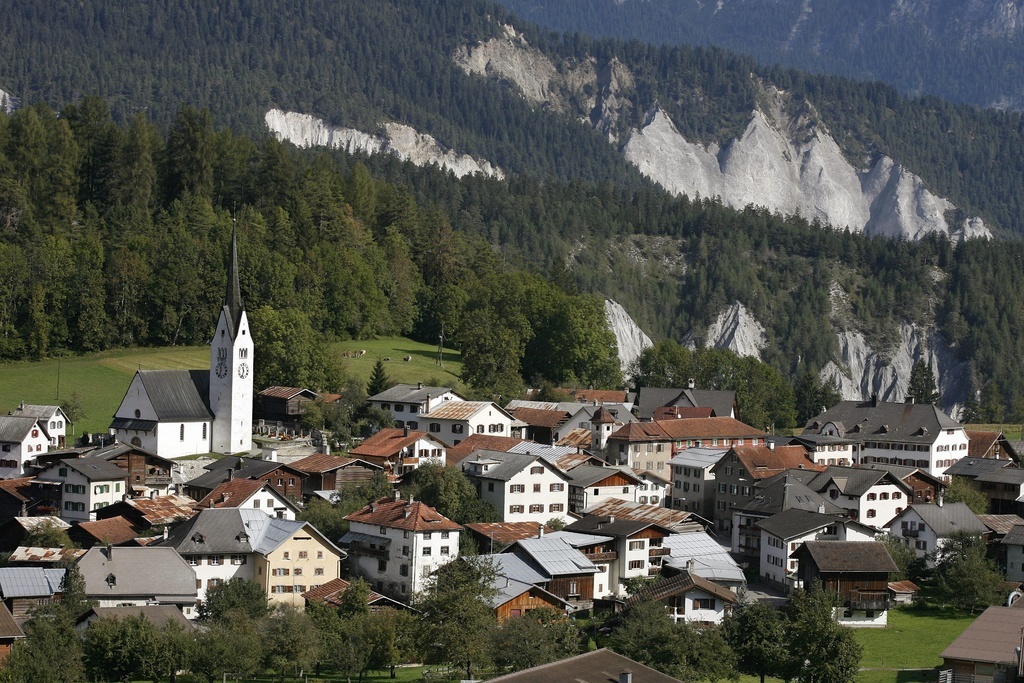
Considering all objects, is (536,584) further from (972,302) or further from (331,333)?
(972,302)

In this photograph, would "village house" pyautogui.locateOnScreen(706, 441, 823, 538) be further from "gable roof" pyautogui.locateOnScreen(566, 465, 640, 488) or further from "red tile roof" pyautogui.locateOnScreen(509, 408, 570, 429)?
"red tile roof" pyautogui.locateOnScreen(509, 408, 570, 429)

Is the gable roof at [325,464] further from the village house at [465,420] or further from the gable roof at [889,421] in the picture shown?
the gable roof at [889,421]

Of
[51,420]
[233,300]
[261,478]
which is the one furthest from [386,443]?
[51,420]

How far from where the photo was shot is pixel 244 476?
209 feet

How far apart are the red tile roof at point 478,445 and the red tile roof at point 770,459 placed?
10157 mm

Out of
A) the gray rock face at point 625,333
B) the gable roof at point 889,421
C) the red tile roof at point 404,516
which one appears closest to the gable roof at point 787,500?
the red tile roof at point 404,516

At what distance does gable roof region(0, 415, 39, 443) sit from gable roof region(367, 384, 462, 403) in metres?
18.3

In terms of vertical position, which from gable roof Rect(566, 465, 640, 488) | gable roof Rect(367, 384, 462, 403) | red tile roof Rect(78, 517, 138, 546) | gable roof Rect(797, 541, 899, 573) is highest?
gable roof Rect(367, 384, 462, 403)

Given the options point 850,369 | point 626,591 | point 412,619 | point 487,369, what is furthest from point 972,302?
point 412,619

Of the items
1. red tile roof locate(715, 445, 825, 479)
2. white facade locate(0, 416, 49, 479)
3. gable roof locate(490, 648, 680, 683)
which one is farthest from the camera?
red tile roof locate(715, 445, 825, 479)

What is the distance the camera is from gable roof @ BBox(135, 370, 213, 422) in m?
72.6

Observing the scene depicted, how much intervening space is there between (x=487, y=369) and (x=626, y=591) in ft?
117

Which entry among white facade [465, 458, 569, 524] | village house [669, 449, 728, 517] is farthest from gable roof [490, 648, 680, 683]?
village house [669, 449, 728, 517]

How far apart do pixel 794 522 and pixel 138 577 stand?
26.5 metres
